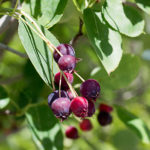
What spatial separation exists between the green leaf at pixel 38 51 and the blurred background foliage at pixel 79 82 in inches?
10.8

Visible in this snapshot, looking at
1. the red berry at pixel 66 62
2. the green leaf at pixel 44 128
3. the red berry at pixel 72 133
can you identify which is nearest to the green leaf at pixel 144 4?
the red berry at pixel 66 62

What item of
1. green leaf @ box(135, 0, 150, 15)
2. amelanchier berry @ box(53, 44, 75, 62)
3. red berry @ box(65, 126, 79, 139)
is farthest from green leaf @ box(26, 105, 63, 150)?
green leaf @ box(135, 0, 150, 15)

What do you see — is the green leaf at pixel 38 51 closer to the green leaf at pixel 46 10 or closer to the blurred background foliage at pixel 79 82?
the green leaf at pixel 46 10

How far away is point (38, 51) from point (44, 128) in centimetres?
44

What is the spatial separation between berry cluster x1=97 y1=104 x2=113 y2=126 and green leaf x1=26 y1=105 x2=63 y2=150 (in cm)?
25

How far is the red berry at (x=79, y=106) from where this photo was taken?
0.81 m

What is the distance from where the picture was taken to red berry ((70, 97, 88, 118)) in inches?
32.0

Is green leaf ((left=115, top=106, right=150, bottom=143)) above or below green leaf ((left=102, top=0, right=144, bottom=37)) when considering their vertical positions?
below

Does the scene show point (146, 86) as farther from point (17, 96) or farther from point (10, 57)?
point (17, 96)

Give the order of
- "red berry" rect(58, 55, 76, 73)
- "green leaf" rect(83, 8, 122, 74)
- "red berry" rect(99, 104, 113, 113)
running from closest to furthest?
"red berry" rect(58, 55, 76, 73) < "green leaf" rect(83, 8, 122, 74) < "red berry" rect(99, 104, 113, 113)

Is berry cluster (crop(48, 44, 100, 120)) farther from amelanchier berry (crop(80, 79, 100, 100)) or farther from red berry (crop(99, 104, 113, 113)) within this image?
red berry (crop(99, 104, 113, 113))

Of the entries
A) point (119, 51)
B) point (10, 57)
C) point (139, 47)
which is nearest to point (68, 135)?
point (119, 51)

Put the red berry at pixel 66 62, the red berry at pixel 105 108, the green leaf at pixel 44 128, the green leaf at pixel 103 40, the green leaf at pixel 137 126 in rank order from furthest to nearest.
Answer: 1. the red berry at pixel 105 108
2. the green leaf at pixel 137 126
3. the green leaf at pixel 44 128
4. the green leaf at pixel 103 40
5. the red berry at pixel 66 62

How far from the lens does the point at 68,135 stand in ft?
4.98
